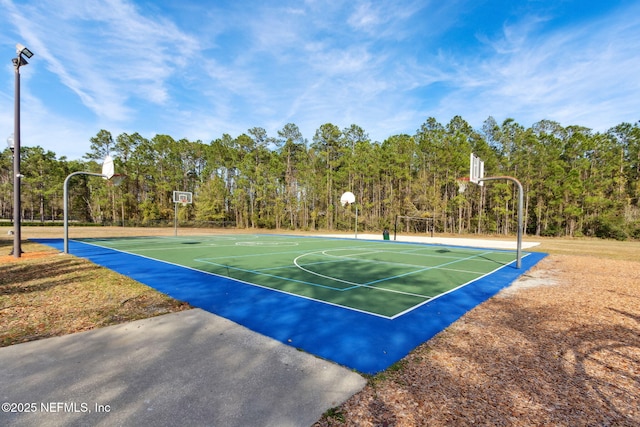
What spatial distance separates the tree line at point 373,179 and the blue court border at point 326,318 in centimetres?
2729

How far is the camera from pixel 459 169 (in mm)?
36594

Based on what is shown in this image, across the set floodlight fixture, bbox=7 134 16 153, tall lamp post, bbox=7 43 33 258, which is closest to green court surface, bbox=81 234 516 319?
tall lamp post, bbox=7 43 33 258

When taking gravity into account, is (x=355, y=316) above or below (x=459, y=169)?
below

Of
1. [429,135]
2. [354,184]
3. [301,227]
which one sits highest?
[429,135]

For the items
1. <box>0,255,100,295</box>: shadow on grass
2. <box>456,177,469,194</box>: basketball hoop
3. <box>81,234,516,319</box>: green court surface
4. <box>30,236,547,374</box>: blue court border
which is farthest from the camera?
<box>456,177,469,194</box>: basketball hoop

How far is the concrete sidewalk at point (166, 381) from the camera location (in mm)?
2344

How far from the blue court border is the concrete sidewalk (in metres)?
0.38

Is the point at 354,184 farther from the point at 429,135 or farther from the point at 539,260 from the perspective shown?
the point at 539,260

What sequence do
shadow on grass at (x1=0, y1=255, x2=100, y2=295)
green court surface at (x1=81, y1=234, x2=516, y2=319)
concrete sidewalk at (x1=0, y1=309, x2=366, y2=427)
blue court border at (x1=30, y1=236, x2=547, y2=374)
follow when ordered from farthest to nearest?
shadow on grass at (x1=0, y1=255, x2=100, y2=295), green court surface at (x1=81, y1=234, x2=516, y2=319), blue court border at (x1=30, y1=236, x2=547, y2=374), concrete sidewalk at (x1=0, y1=309, x2=366, y2=427)

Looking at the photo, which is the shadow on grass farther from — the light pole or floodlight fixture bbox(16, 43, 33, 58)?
floodlight fixture bbox(16, 43, 33, 58)

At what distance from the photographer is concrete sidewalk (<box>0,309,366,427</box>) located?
2344mm

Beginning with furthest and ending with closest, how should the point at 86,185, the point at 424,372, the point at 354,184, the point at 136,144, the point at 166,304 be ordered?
the point at 86,185 < the point at 136,144 < the point at 354,184 < the point at 166,304 < the point at 424,372

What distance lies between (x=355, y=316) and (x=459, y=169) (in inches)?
1423

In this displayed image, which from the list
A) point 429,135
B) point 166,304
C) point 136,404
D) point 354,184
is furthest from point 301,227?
point 136,404
